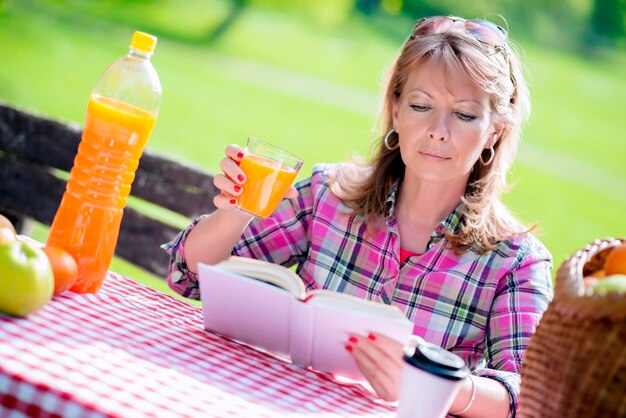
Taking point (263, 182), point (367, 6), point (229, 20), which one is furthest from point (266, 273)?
point (367, 6)

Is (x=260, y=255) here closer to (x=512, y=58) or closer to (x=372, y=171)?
(x=372, y=171)

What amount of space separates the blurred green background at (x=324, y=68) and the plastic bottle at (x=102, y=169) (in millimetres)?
14688

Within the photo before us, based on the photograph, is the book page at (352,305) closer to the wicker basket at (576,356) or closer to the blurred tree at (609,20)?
the wicker basket at (576,356)

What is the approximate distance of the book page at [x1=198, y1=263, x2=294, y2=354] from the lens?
133cm

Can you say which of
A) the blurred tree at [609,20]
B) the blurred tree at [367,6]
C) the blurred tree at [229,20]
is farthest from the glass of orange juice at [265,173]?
the blurred tree at [367,6]

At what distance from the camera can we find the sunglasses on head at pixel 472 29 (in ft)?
6.03

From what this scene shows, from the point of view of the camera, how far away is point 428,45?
182 cm

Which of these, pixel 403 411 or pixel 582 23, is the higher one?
pixel 582 23

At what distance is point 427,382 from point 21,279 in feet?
1.88

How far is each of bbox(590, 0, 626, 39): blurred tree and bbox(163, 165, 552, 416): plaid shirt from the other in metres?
17.7

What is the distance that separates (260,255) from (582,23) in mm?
17796

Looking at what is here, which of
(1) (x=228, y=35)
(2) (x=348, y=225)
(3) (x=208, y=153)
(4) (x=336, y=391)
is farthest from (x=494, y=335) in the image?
(1) (x=228, y=35)

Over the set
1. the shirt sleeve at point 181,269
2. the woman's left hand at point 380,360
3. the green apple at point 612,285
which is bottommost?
the shirt sleeve at point 181,269

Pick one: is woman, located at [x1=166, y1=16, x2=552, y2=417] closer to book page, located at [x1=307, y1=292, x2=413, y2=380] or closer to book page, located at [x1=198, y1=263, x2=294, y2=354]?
book page, located at [x1=198, y1=263, x2=294, y2=354]
